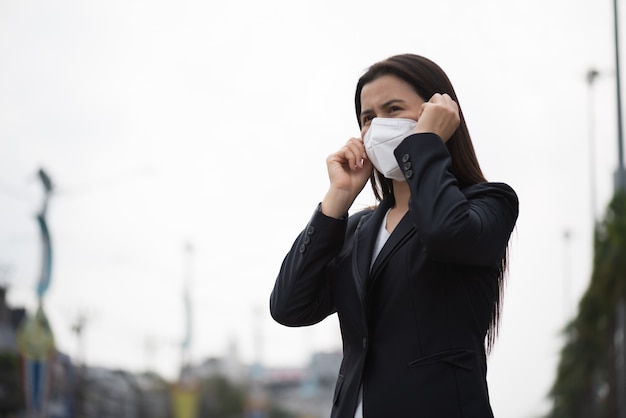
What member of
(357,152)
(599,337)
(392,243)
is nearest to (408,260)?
(392,243)

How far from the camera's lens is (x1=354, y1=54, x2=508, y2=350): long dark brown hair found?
262 cm

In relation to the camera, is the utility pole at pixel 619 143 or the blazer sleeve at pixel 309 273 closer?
the blazer sleeve at pixel 309 273

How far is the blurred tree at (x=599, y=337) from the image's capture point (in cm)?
2280

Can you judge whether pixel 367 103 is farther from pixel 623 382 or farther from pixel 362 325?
pixel 623 382

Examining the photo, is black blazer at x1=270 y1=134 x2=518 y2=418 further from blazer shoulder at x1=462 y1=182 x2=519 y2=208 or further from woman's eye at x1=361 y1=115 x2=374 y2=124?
woman's eye at x1=361 y1=115 x2=374 y2=124

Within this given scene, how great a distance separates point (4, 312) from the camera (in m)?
47.6

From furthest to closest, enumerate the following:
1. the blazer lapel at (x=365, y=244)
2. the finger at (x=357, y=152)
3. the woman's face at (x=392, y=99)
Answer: the finger at (x=357, y=152) → the woman's face at (x=392, y=99) → the blazer lapel at (x=365, y=244)

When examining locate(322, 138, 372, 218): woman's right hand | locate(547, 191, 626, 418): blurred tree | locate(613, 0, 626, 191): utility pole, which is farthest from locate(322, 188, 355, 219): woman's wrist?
locate(547, 191, 626, 418): blurred tree

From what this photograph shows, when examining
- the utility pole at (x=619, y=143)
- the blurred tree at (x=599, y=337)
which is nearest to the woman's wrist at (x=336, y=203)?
the utility pole at (x=619, y=143)

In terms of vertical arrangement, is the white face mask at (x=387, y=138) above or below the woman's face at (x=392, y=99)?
below

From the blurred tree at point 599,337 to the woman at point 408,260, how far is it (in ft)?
59.2

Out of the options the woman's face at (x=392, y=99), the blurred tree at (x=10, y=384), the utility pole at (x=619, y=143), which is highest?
the woman's face at (x=392, y=99)

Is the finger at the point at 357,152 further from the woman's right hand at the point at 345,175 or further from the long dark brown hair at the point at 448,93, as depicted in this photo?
the long dark brown hair at the point at 448,93

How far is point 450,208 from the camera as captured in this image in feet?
7.70
